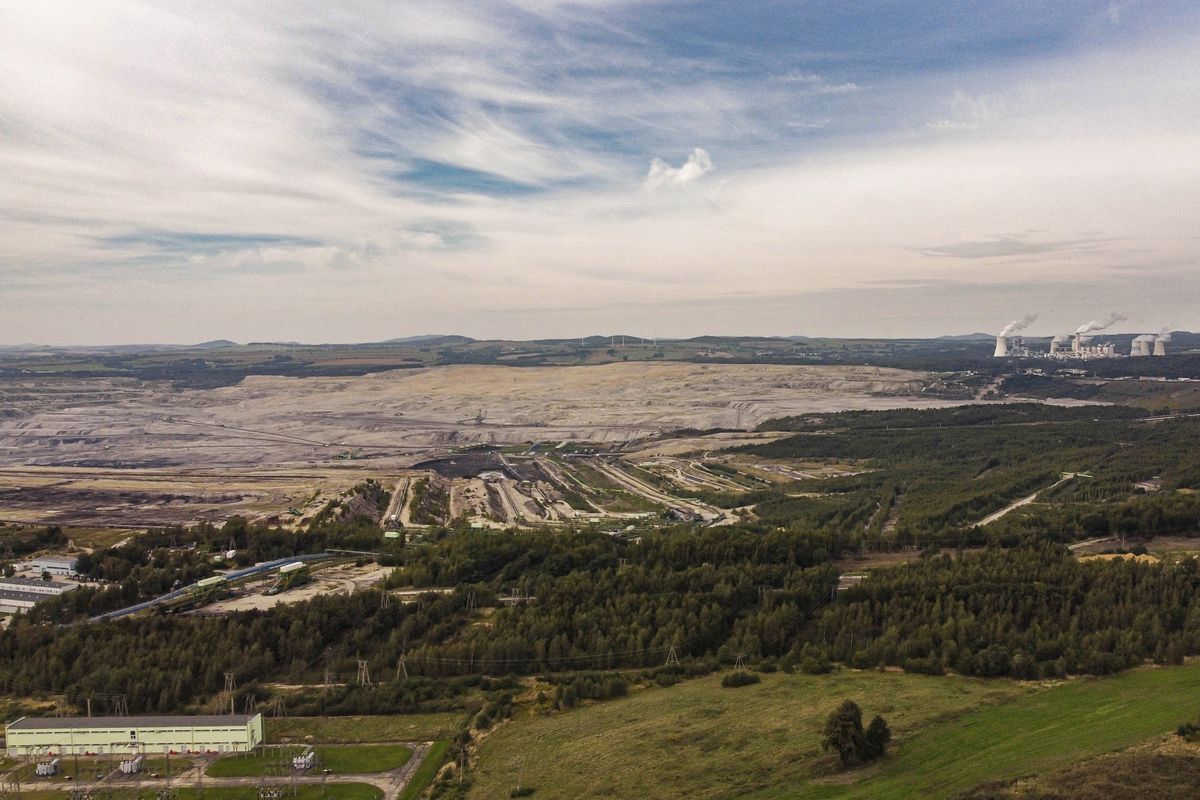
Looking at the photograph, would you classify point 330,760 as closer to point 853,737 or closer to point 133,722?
point 133,722

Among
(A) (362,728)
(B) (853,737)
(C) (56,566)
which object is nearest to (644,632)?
(A) (362,728)

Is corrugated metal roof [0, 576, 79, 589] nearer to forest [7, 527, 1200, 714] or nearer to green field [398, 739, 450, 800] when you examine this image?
forest [7, 527, 1200, 714]

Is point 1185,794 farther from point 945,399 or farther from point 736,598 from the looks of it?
point 945,399

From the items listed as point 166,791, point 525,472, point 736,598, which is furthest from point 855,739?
point 525,472

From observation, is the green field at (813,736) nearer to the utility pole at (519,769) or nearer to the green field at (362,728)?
the utility pole at (519,769)

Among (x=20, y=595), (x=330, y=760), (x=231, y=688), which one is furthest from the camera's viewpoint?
(x=20, y=595)
